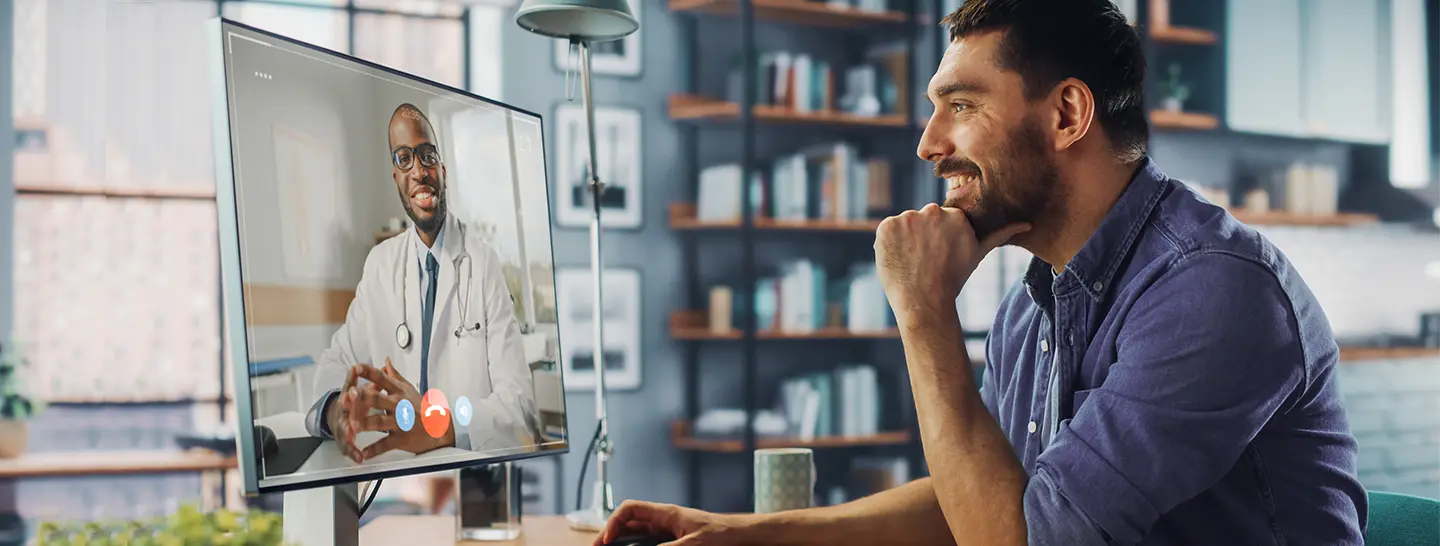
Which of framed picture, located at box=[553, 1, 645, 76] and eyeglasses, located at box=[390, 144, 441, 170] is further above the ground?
framed picture, located at box=[553, 1, 645, 76]

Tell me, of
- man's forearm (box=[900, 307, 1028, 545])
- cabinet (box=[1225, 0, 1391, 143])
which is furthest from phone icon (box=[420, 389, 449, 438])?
cabinet (box=[1225, 0, 1391, 143])

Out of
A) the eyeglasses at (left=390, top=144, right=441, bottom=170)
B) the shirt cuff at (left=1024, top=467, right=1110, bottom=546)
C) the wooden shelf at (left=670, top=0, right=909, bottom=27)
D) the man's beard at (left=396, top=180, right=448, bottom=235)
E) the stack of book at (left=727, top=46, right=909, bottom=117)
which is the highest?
the wooden shelf at (left=670, top=0, right=909, bottom=27)

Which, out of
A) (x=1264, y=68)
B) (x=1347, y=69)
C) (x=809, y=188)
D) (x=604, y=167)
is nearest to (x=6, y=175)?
(x=604, y=167)

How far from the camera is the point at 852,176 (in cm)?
434

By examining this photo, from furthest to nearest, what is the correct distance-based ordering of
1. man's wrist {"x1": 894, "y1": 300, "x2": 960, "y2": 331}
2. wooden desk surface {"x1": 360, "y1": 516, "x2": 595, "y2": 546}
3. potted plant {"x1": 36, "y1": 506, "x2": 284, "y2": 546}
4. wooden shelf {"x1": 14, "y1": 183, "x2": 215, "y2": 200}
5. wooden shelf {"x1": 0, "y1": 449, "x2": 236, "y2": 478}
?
wooden shelf {"x1": 14, "y1": 183, "x2": 215, "y2": 200} → wooden shelf {"x1": 0, "y1": 449, "x2": 236, "y2": 478} → wooden desk surface {"x1": 360, "y1": 516, "x2": 595, "y2": 546} → man's wrist {"x1": 894, "y1": 300, "x2": 960, "y2": 331} → potted plant {"x1": 36, "y1": 506, "x2": 284, "y2": 546}

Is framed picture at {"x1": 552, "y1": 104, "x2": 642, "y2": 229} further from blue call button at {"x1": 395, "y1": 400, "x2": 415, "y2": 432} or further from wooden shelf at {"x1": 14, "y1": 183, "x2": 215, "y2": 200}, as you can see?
blue call button at {"x1": 395, "y1": 400, "x2": 415, "y2": 432}

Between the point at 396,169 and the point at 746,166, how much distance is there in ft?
9.99

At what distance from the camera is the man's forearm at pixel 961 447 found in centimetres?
107

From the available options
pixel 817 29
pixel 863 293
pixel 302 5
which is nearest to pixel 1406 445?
pixel 863 293

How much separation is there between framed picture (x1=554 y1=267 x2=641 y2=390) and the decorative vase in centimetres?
191

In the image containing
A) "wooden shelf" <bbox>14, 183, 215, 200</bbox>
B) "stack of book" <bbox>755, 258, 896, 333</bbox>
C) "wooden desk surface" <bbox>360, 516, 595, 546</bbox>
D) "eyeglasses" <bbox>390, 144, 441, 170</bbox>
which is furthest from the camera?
"stack of book" <bbox>755, 258, 896, 333</bbox>

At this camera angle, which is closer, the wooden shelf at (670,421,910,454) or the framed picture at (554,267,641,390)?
the wooden shelf at (670,421,910,454)

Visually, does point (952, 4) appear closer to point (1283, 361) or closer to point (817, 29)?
point (817, 29)

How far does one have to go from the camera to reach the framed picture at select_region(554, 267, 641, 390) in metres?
4.27
